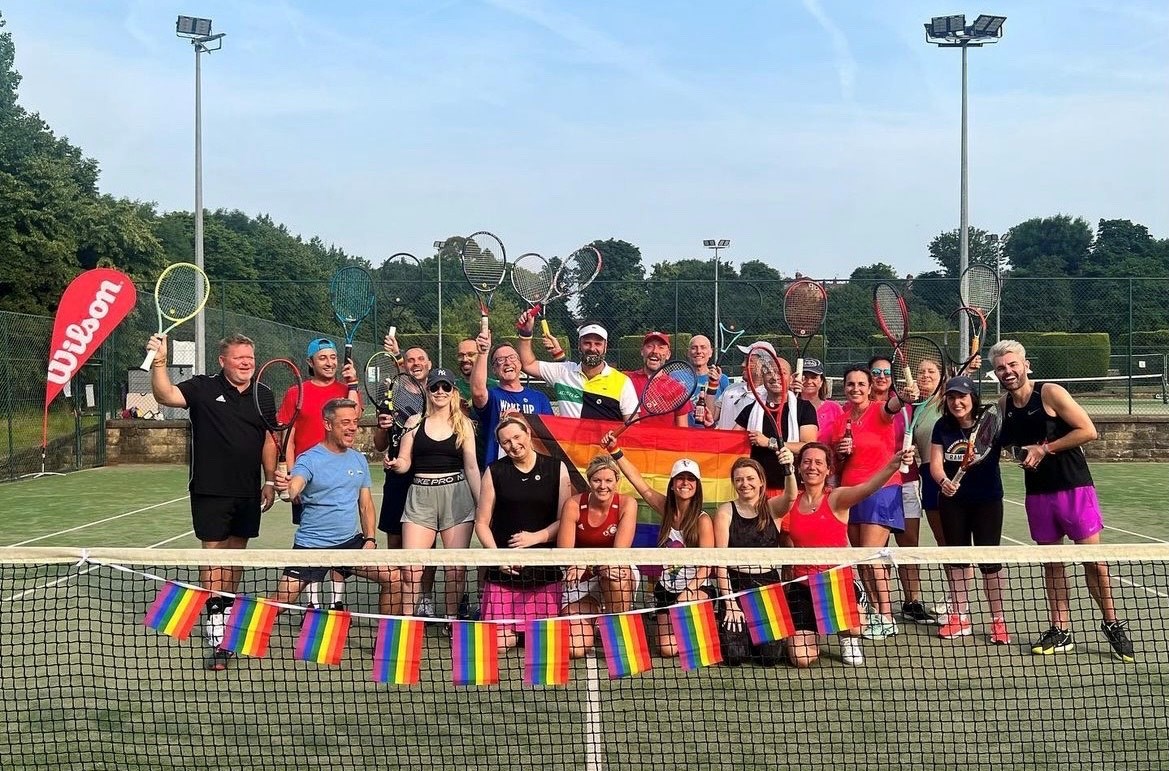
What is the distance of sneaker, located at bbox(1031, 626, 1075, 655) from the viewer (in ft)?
19.0

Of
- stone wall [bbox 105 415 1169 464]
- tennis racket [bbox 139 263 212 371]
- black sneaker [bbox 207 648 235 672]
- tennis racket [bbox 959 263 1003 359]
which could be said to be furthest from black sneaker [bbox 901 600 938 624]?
stone wall [bbox 105 415 1169 464]

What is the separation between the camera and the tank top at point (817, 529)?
5863 millimetres

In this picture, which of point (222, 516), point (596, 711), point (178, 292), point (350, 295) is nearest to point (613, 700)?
point (596, 711)

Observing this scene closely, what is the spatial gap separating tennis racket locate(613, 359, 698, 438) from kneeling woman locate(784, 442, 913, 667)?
79cm

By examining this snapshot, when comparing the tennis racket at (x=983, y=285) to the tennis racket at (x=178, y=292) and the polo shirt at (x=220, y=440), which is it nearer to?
the polo shirt at (x=220, y=440)

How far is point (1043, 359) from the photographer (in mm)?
22781

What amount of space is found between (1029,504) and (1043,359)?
18206 millimetres

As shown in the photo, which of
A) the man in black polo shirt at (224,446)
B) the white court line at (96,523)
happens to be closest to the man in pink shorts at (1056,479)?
the man in black polo shirt at (224,446)

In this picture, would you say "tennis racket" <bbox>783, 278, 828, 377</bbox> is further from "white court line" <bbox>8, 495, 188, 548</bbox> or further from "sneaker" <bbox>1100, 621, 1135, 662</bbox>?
"white court line" <bbox>8, 495, 188, 548</bbox>

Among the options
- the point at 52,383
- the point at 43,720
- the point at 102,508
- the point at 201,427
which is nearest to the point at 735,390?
the point at 201,427

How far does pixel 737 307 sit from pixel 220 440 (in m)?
13.8

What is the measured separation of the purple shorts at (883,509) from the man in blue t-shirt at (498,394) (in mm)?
1992

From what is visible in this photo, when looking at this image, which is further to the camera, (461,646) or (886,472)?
(886,472)

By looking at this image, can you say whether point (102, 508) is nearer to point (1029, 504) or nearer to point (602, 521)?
point (602, 521)
